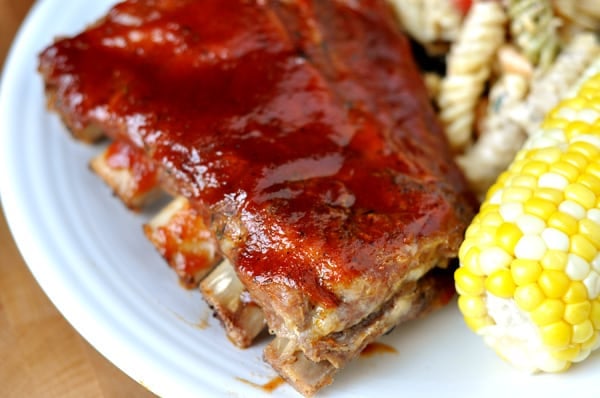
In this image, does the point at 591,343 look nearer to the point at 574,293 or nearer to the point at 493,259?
the point at 574,293

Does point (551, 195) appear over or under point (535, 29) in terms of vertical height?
over

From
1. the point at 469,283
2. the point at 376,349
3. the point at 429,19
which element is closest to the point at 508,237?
the point at 469,283

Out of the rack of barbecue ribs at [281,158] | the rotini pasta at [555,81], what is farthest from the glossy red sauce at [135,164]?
the rotini pasta at [555,81]

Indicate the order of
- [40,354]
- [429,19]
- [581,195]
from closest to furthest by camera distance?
[581,195], [40,354], [429,19]

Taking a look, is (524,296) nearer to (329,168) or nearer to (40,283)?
(329,168)

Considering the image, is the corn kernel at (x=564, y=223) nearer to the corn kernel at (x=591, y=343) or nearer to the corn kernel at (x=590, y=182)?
the corn kernel at (x=590, y=182)

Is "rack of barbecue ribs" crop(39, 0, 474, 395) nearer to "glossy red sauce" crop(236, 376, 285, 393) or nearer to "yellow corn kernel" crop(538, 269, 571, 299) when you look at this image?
"glossy red sauce" crop(236, 376, 285, 393)

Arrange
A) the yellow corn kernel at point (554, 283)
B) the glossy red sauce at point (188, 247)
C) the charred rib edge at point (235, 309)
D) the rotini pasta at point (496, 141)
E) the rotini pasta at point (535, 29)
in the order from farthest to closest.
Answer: the rotini pasta at point (535, 29) < the rotini pasta at point (496, 141) < the glossy red sauce at point (188, 247) < the charred rib edge at point (235, 309) < the yellow corn kernel at point (554, 283)
